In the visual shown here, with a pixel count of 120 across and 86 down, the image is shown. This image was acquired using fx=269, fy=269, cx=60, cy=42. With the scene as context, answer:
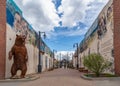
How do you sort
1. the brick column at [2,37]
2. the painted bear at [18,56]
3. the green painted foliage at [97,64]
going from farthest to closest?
the green painted foliage at [97,64] → the painted bear at [18,56] → the brick column at [2,37]

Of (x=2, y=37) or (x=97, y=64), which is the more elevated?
(x=2, y=37)

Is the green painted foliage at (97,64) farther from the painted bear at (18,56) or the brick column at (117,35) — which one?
the painted bear at (18,56)

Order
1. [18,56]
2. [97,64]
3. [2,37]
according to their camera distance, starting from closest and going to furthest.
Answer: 1. [2,37]
2. [18,56]
3. [97,64]

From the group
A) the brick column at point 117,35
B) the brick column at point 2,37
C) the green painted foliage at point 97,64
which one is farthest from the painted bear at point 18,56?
the brick column at point 117,35

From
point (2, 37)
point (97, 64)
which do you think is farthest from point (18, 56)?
point (97, 64)

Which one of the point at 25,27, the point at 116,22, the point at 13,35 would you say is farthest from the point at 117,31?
the point at 25,27

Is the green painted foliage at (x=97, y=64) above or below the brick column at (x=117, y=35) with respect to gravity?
below

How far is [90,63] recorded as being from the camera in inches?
883

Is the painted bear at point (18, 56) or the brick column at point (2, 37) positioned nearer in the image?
the brick column at point (2, 37)

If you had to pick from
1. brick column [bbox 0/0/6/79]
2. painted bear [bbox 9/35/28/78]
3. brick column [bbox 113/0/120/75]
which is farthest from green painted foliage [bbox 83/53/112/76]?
brick column [bbox 0/0/6/79]

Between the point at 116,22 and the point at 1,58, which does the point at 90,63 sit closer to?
the point at 116,22

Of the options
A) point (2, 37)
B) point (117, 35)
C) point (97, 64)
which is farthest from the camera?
point (97, 64)

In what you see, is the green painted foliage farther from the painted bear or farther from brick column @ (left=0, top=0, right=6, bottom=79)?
brick column @ (left=0, top=0, right=6, bottom=79)

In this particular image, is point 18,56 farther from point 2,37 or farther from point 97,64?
point 97,64
